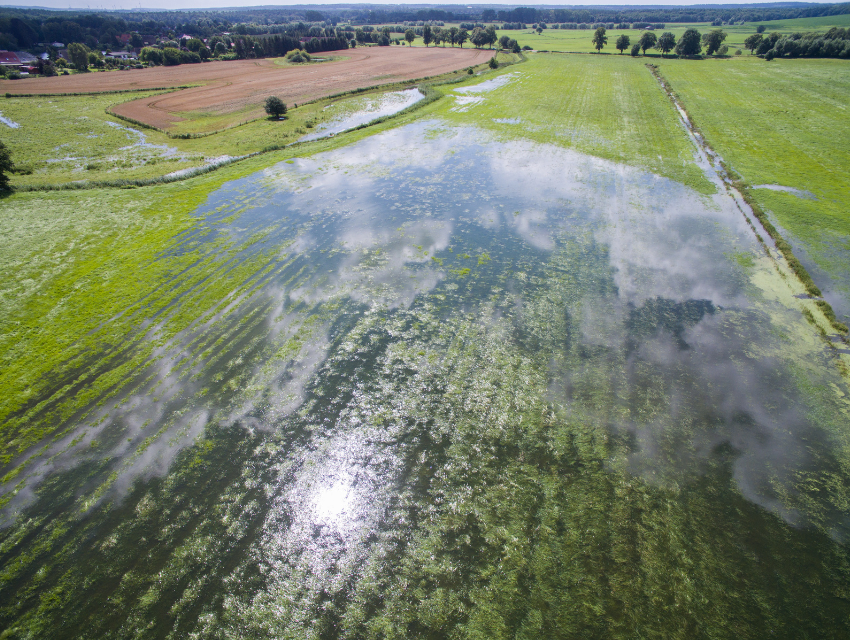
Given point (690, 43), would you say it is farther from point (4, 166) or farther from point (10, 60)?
point (10, 60)

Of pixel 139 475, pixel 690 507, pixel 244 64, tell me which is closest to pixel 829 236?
pixel 690 507

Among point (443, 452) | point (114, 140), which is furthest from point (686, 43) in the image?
point (443, 452)

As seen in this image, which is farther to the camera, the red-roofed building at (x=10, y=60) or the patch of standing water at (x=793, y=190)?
the red-roofed building at (x=10, y=60)

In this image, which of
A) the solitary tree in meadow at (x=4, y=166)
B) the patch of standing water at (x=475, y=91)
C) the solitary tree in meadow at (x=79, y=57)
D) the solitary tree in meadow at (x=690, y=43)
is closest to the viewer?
the solitary tree in meadow at (x=4, y=166)

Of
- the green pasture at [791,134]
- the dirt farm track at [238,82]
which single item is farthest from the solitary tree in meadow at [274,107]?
the green pasture at [791,134]

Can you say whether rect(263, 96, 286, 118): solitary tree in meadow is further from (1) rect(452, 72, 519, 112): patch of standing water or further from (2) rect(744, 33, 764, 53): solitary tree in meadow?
(2) rect(744, 33, 764, 53): solitary tree in meadow

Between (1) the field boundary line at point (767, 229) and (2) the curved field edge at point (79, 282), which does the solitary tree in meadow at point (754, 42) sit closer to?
(1) the field boundary line at point (767, 229)

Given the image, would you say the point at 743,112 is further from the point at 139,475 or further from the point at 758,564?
the point at 139,475
